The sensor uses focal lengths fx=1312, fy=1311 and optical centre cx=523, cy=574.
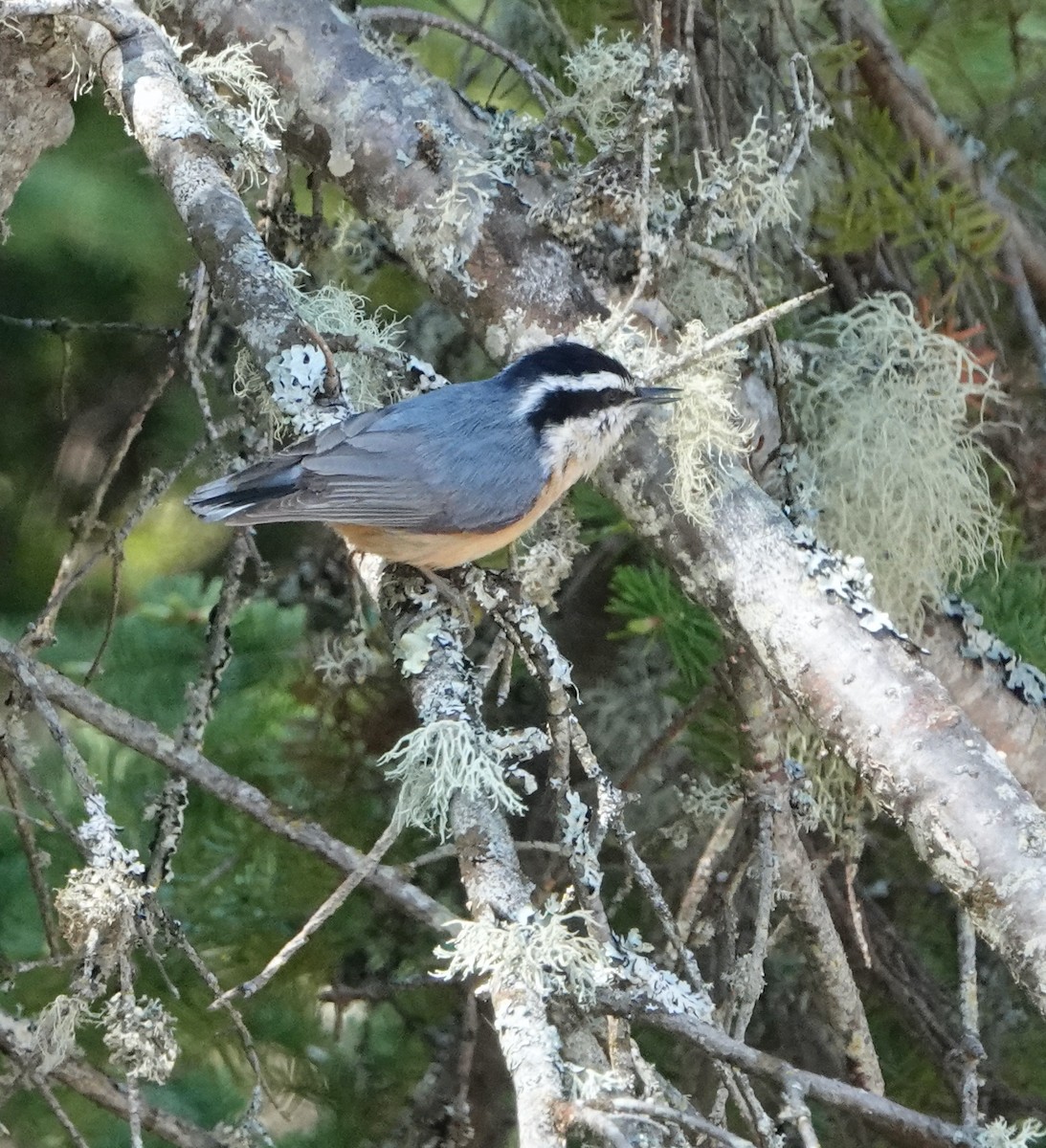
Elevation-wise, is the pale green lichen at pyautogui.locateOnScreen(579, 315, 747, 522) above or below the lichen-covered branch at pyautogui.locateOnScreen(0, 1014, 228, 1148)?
above

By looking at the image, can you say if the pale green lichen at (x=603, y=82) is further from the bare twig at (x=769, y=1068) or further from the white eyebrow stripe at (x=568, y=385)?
the bare twig at (x=769, y=1068)

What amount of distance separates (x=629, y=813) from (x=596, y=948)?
1220mm

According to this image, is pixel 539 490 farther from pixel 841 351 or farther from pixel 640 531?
pixel 841 351

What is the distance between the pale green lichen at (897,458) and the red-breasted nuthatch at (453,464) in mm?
395

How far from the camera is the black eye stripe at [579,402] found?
1.83 meters

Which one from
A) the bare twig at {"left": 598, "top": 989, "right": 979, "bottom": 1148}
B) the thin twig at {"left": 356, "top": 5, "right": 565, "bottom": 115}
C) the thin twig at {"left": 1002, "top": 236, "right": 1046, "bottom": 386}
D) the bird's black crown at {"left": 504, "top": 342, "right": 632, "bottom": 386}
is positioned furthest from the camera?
the thin twig at {"left": 1002, "top": 236, "right": 1046, "bottom": 386}

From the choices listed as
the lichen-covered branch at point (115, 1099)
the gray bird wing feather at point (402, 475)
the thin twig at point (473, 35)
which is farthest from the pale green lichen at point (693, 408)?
the lichen-covered branch at point (115, 1099)

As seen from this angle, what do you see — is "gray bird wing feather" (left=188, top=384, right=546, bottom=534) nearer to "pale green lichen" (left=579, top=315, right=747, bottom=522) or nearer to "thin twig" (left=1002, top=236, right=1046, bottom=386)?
"pale green lichen" (left=579, top=315, right=747, bottom=522)

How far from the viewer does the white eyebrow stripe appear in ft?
5.95

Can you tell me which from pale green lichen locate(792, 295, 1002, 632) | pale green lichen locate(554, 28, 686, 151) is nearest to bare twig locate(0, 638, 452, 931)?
pale green lichen locate(792, 295, 1002, 632)

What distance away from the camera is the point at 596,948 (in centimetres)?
131

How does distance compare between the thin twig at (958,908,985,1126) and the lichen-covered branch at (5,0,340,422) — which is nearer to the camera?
the thin twig at (958,908,985,1126)

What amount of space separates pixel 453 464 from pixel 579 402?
33 centimetres

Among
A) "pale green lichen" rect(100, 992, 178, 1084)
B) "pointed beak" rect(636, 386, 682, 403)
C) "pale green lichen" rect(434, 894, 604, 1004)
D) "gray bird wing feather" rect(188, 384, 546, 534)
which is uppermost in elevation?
"pointed beak" rect(636, 386, 682, 403)
